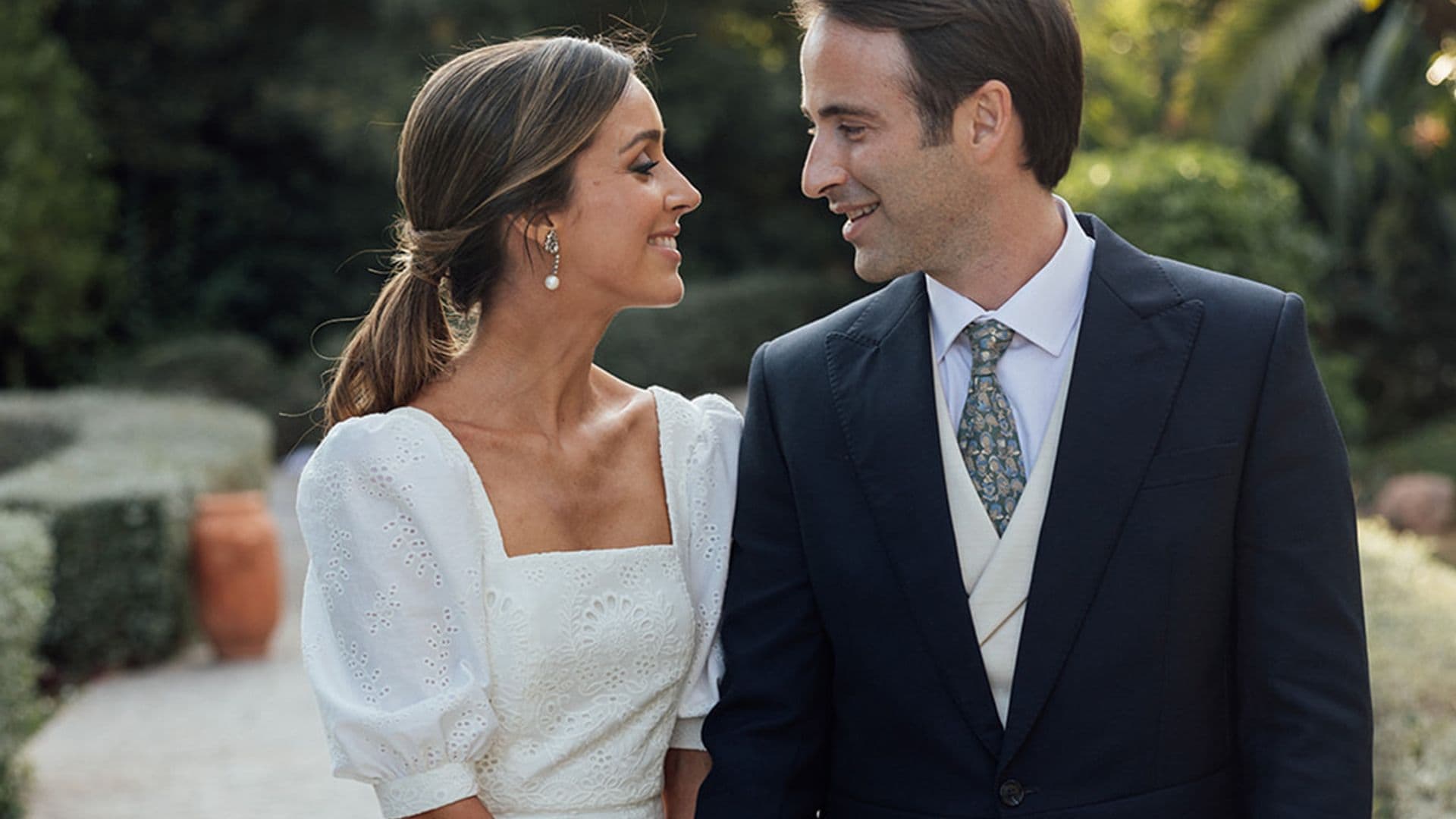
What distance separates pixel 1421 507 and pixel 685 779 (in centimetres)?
971

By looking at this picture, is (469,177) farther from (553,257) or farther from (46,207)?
(46,207)

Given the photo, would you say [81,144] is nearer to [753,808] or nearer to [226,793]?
[226,793]

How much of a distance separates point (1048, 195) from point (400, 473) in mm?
1065

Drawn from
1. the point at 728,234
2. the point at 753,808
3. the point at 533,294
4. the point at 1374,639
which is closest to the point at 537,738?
the point at 753,808

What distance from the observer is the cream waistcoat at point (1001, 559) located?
7.89 ft

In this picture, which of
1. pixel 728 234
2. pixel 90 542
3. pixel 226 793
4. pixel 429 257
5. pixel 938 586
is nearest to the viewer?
pixel 938 586

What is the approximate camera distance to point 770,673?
2582 mm

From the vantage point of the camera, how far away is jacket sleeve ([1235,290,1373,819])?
2303mm

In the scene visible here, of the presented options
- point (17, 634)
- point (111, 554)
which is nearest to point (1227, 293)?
point (17, 634)

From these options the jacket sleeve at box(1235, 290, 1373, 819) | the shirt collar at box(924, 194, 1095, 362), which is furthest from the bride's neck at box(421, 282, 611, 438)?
the jacket sleeve at box(1235, 290, 1373, 819)

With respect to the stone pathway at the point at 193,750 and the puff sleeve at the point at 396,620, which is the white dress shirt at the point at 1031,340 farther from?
the stone pathway at the point at 193,750

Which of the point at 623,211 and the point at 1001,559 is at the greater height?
the point at 623,211

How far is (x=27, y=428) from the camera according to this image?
12281 millimetres

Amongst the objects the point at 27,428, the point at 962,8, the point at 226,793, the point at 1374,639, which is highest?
the point at 962,8
